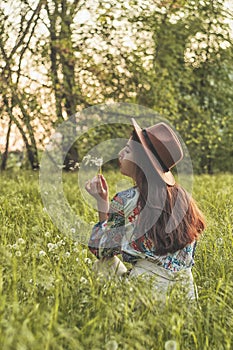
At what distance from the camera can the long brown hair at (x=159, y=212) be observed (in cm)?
287

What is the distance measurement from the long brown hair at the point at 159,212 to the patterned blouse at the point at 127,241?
0.03 meters

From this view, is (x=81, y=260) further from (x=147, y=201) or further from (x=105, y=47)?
(x=105, y=47)

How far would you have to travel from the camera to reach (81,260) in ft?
9.68

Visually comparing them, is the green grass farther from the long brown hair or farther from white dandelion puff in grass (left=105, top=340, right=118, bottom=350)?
the long brown hair

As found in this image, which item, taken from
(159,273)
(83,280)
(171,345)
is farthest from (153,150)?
(171,345)

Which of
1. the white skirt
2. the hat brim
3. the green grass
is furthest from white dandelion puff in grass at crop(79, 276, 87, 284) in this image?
the hat brim

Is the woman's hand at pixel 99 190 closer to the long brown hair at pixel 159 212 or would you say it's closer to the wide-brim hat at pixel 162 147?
the long brown hair at pixel 159 212

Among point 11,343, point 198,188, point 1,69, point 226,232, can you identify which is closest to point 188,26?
point 198,188

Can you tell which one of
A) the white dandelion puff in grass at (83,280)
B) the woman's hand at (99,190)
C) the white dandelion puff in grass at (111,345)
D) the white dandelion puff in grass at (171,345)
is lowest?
the white dandelion puff in grass at (171,345)

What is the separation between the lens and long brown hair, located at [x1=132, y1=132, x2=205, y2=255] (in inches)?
113

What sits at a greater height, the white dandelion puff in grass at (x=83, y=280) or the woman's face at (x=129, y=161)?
the woman's face at (x=129, y=161)

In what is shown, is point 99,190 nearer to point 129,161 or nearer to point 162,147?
point 129,161

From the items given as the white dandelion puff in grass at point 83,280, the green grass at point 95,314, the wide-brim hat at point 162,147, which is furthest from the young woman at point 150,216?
the white dandelion puff in grass at point 83,280

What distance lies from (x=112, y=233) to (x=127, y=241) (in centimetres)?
→ 9
